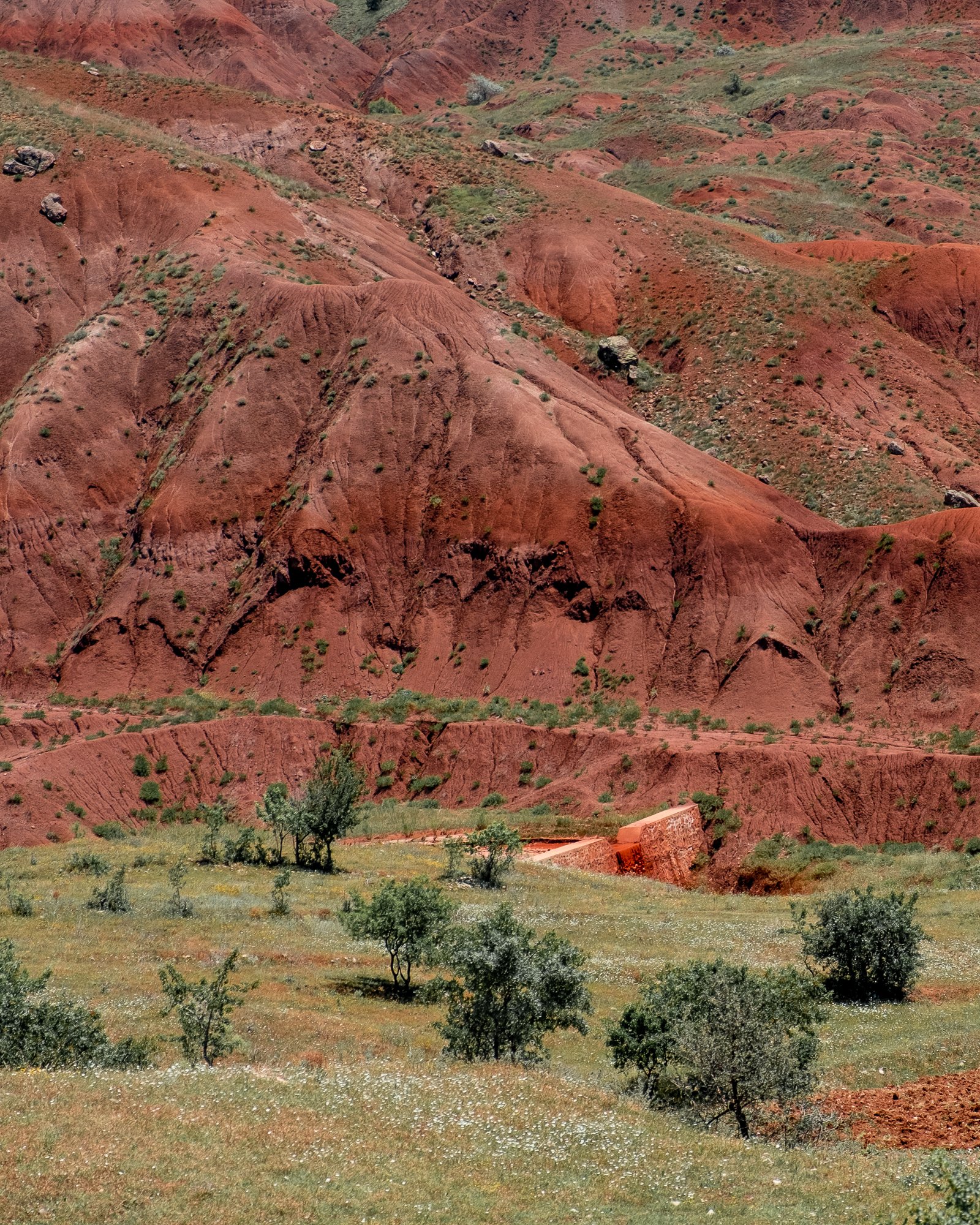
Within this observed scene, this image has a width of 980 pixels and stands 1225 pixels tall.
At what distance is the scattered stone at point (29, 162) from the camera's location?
2667 inches

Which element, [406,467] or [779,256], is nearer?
[406,467]

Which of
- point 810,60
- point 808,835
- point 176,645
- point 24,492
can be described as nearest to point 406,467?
point 176,645

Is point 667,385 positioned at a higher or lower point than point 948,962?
higher

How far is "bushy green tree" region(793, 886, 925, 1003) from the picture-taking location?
22.6 metres

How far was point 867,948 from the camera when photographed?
22.7 metres

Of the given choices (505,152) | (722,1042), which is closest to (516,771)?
(722,1042)

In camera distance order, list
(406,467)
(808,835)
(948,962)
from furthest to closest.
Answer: (406,467)
(808,835)
(948,962)

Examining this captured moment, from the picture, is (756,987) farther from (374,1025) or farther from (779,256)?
(779,256)

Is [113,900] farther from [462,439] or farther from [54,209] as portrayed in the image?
[54,209]

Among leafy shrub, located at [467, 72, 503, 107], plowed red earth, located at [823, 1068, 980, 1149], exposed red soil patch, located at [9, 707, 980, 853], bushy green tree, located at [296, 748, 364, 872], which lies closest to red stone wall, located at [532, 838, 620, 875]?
exposed red soil patch, located at [9, 707, 980, 853]

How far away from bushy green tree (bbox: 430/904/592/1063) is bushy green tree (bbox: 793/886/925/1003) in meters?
6.00

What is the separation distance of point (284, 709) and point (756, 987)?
30819mm

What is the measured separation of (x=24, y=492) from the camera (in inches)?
2151

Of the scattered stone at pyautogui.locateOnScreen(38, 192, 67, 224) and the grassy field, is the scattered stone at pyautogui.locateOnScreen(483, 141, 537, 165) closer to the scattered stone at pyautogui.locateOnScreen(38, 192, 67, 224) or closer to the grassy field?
the scattered stone at pyautogui.locateOnScreen(38, 192, 67, 224)
